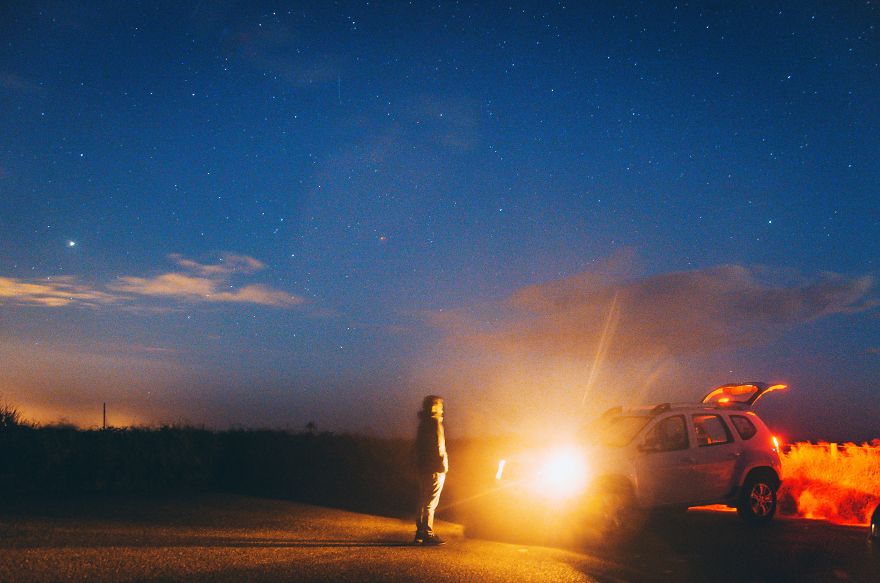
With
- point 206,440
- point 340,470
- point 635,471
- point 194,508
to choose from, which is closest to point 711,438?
point 635,471

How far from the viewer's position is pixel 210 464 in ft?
65.9

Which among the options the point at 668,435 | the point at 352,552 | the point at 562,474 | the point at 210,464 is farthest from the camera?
the point at 210,464

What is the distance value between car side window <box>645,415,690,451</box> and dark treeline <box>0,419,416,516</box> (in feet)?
17.4

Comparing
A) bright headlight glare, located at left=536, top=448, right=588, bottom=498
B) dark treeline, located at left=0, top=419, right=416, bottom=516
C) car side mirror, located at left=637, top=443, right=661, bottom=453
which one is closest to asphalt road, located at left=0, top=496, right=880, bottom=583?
bright headlight glare, located at left=536, top=448, right=588, bottom=498

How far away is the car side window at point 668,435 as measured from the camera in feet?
40.5

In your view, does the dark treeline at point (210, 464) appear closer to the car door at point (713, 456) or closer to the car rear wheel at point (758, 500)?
the car door at point (713, 456)

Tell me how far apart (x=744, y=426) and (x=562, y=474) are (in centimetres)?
373

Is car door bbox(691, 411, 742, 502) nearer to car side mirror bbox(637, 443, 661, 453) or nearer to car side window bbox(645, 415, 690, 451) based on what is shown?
car side window bbox(645, 415, 690, 451)

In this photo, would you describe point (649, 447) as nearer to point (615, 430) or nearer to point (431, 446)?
point (615, 430)

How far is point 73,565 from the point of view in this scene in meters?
8.60

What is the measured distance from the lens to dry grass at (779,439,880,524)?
14.7m

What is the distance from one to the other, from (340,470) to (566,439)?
9.68 meters

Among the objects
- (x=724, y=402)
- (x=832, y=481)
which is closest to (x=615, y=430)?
(x=724, y=402)

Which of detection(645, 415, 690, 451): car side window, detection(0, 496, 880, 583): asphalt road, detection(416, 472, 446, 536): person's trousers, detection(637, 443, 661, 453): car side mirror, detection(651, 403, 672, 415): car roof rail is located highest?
detection(651, 403, 672, 415): car roof rail
